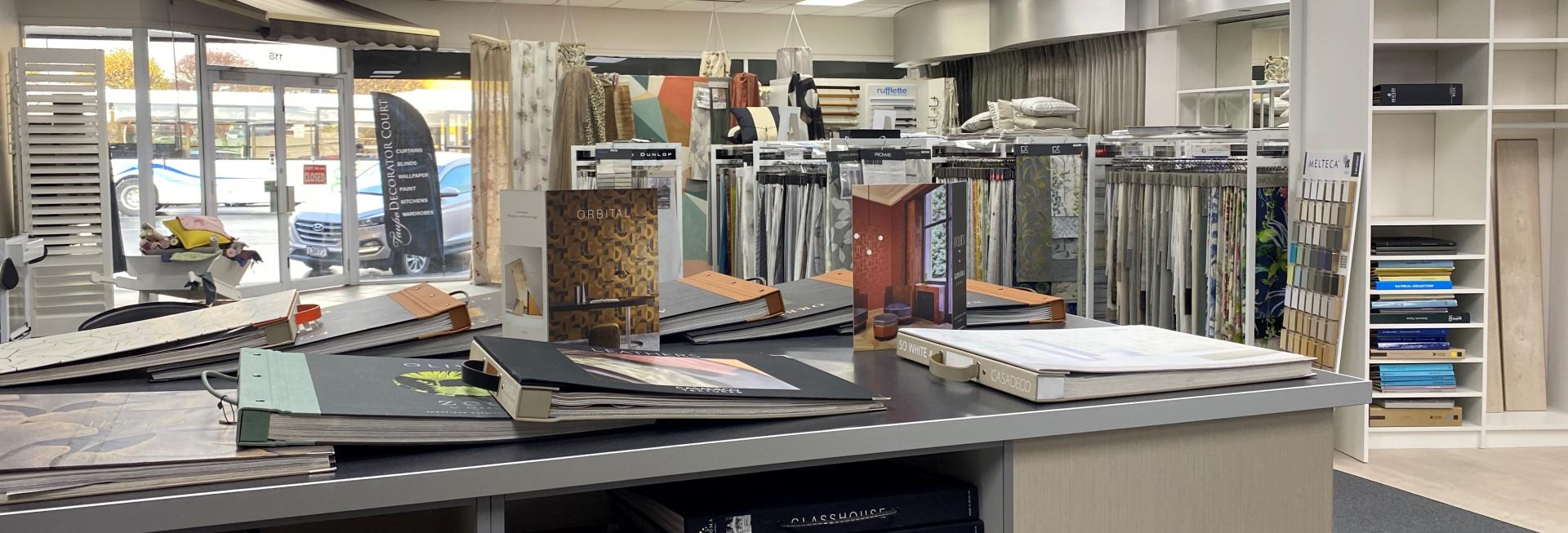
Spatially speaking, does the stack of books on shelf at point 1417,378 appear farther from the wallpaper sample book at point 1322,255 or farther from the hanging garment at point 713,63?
the hanging garment at point 713,63

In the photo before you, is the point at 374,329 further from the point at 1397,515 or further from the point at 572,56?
the point at 572,56

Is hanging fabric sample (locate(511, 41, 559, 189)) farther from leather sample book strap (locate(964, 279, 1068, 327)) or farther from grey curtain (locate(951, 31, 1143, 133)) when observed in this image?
leather sample book strap (locate(964, 279, 1068, 327))

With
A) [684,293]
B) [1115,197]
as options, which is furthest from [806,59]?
[684,293]

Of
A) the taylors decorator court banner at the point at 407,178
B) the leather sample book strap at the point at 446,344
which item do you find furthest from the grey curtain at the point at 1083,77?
the leather sample book strap at the point at 446,344

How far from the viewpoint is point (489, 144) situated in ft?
37.9

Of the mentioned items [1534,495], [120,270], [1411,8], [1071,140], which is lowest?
[1534,495]

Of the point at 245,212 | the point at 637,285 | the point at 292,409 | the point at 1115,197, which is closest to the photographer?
the point at 292,409

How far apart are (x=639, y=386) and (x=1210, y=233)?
13.1 ft

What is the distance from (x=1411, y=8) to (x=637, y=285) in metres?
→ 4.64

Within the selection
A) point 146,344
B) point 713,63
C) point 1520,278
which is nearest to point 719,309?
point 146,344

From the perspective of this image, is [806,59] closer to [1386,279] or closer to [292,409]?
[1386,279]

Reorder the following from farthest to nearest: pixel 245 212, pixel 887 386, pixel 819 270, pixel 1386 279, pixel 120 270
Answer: pixel 245 212
pixel 120 270
pixel 819 270
pixel 1386 279
pixel 887 386

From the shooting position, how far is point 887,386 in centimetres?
157

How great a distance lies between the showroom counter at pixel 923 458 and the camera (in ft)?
3.51
